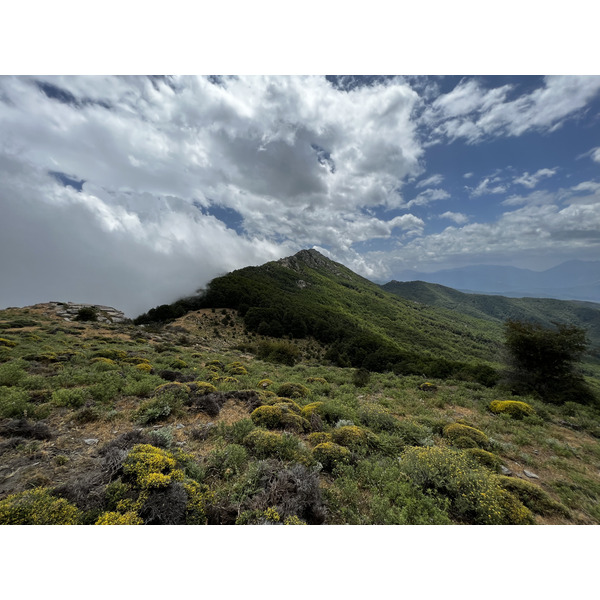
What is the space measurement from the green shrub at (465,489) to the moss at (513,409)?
7.75 metres

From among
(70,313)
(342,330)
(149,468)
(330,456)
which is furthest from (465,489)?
(342,330)

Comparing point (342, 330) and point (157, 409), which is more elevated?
point (342, 330)

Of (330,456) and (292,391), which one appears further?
(292,391)

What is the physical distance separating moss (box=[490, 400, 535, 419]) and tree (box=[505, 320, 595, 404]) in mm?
5169

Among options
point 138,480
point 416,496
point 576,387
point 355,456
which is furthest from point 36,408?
point 576,387

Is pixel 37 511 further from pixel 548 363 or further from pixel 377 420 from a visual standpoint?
pixel 548 363

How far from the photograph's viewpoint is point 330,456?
6.23 metres

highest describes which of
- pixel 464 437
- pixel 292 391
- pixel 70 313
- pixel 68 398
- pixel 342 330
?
pixel 70 313

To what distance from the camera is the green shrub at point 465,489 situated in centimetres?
477

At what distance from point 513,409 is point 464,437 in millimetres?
6105

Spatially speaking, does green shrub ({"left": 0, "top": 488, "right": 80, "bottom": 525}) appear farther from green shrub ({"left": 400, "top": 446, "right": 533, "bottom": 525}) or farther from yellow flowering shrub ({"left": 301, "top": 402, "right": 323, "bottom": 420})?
green shrub ({"left": 400, "top": 446, "right": 533, "bottom": 525})

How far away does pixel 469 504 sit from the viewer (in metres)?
4.80

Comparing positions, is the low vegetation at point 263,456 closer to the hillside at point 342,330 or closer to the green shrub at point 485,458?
the green shrub at point 485,458

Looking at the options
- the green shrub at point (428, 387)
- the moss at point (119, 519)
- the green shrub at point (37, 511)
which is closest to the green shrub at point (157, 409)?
the green shrub at point (37, 511)
